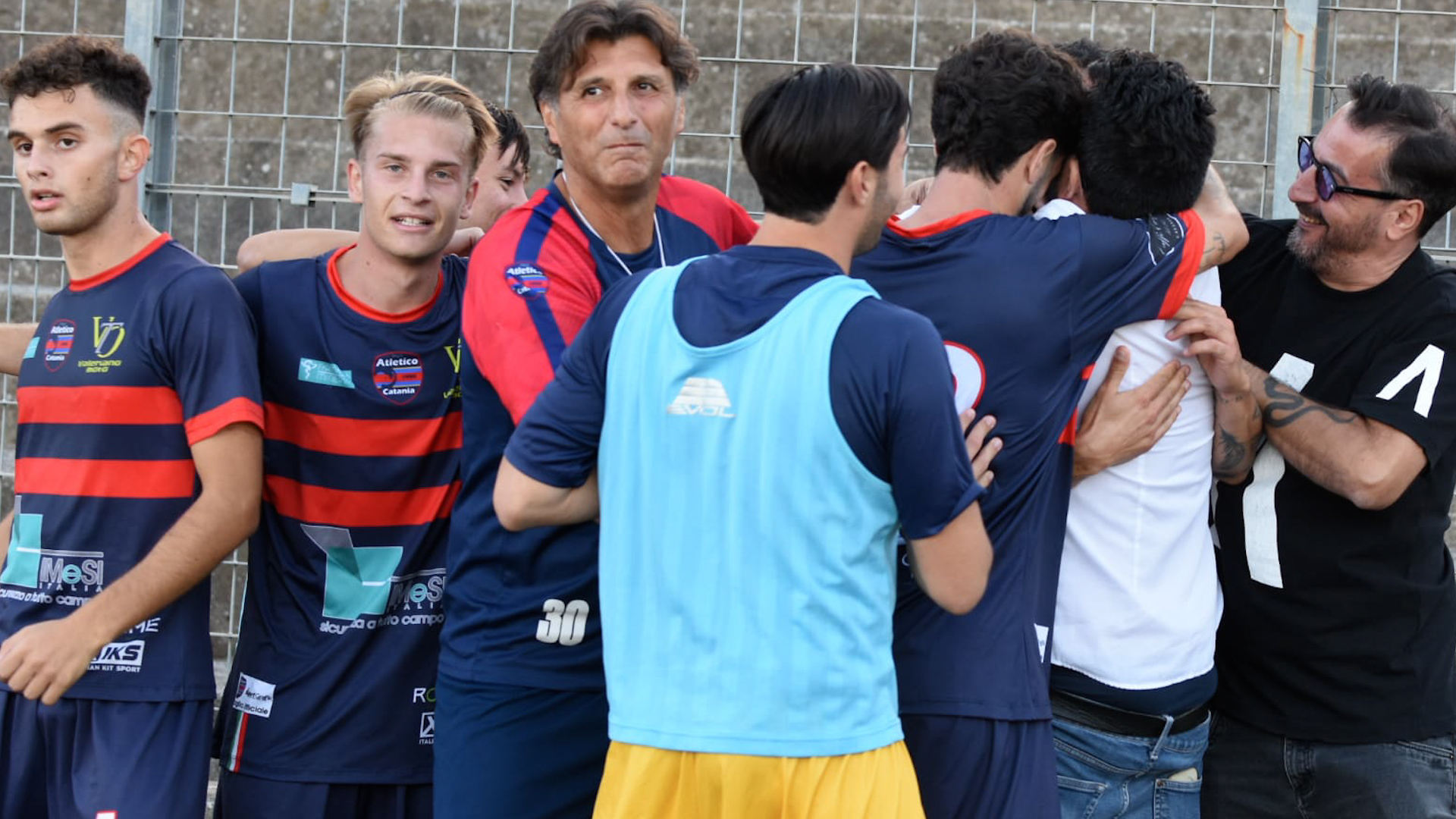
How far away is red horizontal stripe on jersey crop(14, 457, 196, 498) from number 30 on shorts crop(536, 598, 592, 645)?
907 millimetres

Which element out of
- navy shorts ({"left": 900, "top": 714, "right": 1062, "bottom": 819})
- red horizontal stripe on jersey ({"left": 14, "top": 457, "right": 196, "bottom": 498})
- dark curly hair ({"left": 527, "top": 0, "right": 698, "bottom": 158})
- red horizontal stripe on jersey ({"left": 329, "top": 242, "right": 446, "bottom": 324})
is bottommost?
navy shorts ({"left": 900, "top": 714, "right": 1062, "bottom": 819})

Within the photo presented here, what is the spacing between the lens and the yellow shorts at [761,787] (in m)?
1.94

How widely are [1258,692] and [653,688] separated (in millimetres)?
1677

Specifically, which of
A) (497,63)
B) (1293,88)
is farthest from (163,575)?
(1293,88)

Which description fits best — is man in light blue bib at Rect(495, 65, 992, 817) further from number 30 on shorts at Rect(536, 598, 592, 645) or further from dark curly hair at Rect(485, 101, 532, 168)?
dark curly hair at Rect(485, 101, 532, 168)

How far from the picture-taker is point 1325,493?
298cm

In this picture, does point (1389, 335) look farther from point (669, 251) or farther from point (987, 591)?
point (669, 251)

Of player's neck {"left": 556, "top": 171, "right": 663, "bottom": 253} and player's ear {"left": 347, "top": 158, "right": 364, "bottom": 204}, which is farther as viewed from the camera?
player's ear {"left": 347, "top": 158, "right": 364, "bottom": 204}

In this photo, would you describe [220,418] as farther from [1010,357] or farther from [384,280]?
[1010,357]

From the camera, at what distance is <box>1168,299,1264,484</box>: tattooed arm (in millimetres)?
2611

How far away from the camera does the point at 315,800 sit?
295 centimetres

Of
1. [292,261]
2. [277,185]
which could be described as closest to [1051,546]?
[292,261]

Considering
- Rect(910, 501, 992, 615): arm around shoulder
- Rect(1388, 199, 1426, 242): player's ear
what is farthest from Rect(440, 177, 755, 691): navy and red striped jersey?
Rect(1388, 199, 1426, 242): player's ear

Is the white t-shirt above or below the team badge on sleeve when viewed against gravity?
below
